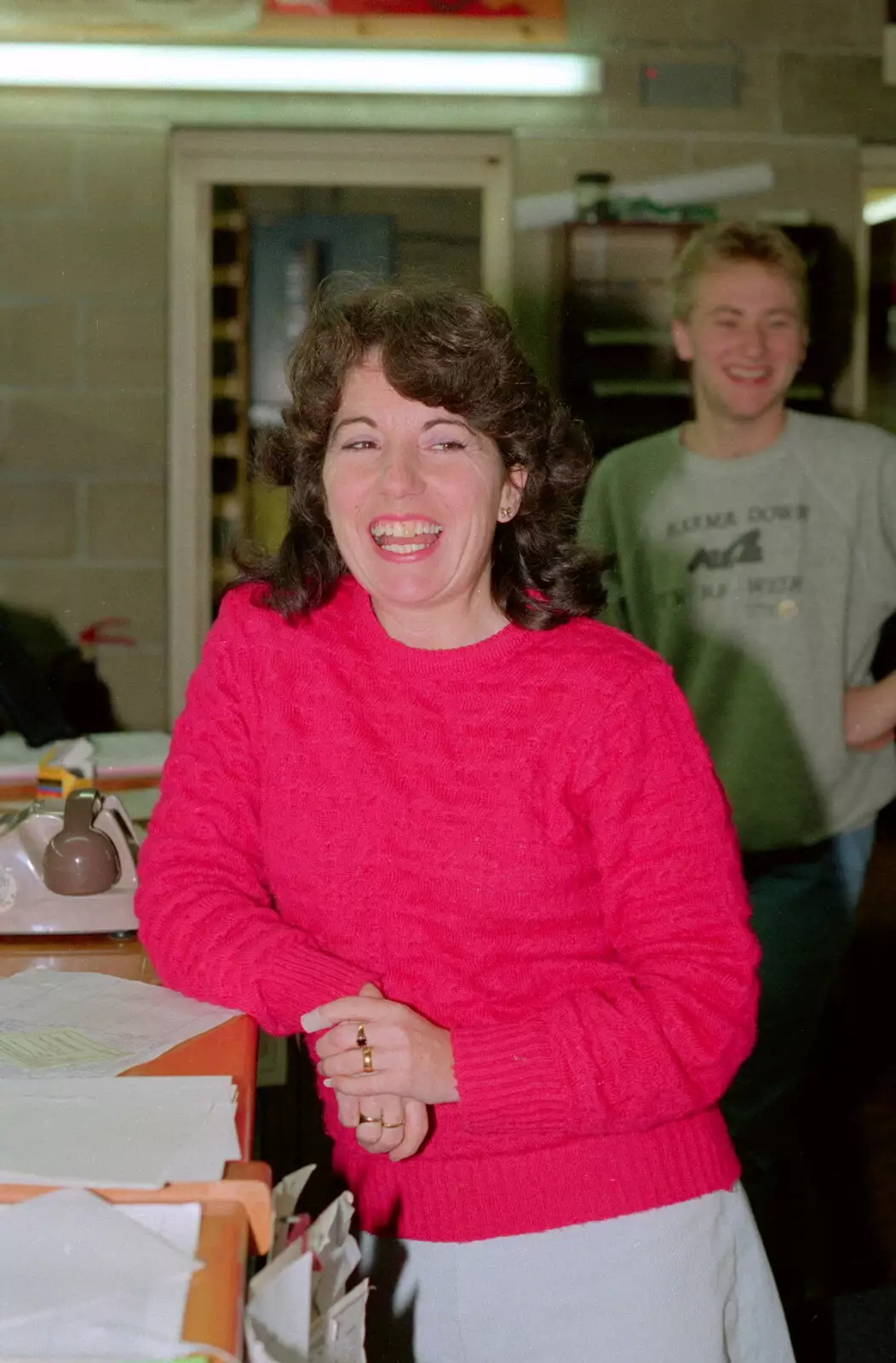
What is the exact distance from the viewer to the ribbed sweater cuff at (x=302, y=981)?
1.14 meters

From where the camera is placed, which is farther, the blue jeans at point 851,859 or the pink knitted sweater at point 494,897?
the blue jeans at point 851,859

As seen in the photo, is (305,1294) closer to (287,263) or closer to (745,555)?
(745,555)

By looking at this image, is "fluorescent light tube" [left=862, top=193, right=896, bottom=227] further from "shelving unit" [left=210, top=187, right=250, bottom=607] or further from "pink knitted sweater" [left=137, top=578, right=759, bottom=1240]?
"pink knitted sweater" [left=137, top=578, right=759, bottom=1240]

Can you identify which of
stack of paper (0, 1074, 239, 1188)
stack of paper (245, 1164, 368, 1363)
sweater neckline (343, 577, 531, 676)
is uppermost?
sweater neckline (343, 577, 531, 676)

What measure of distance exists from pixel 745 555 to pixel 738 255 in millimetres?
502

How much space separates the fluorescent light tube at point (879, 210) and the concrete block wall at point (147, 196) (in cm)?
6

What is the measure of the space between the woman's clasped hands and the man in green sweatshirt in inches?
48.8

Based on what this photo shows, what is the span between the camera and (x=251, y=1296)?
80 centimetres

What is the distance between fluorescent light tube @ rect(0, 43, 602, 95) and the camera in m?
3.34

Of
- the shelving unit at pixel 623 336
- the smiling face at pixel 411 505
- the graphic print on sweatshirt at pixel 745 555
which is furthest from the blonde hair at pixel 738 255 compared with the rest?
the smiling face at pixel 411 505

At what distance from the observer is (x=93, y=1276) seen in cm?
76

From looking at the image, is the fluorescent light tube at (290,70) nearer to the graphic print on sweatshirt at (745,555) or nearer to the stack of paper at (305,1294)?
the graphic print on sweatshirt at (745,555)

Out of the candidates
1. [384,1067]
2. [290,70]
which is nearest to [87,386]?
[290,70]

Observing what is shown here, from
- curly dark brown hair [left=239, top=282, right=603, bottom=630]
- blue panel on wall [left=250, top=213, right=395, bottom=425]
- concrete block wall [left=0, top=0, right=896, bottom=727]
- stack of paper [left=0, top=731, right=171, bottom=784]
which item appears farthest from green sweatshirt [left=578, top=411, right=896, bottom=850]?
blue panel on wall [left=250, top=213, right=395, bottom=425]
